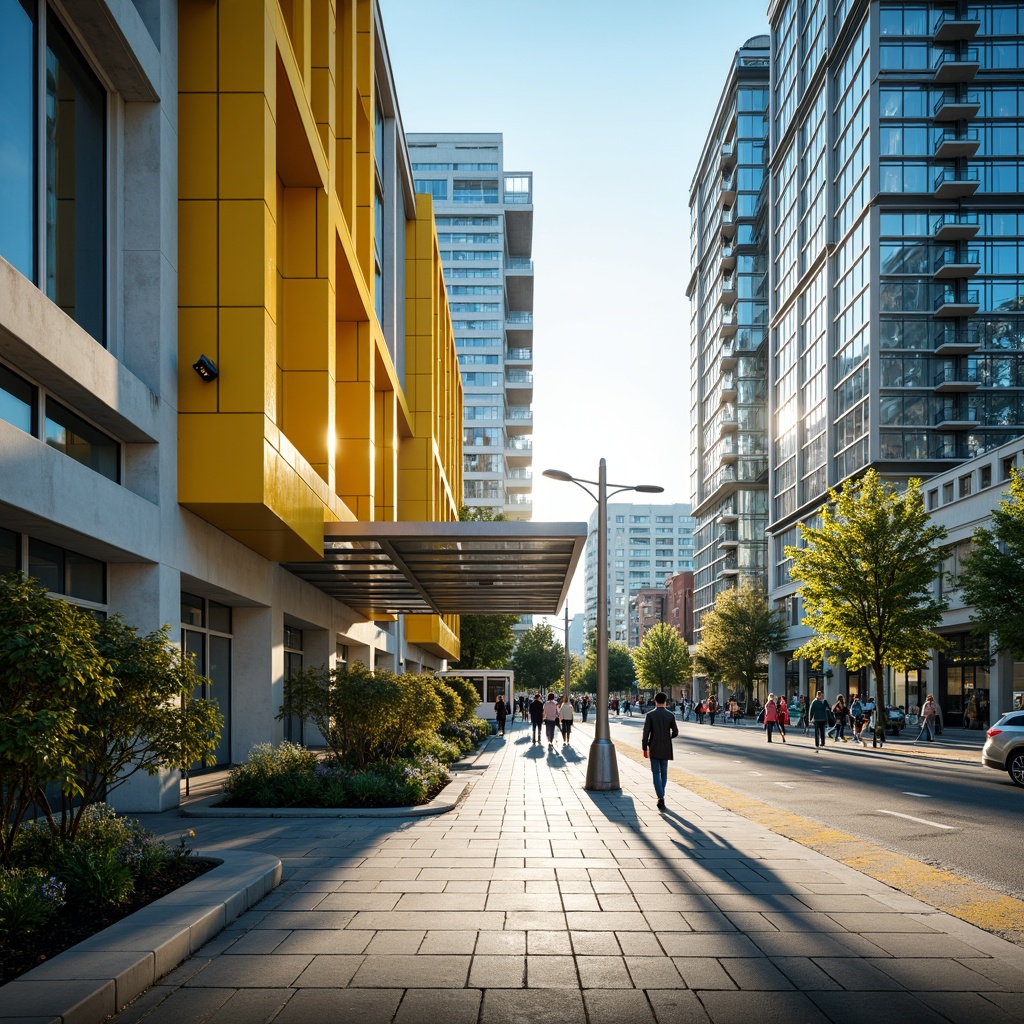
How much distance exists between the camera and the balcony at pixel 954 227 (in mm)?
56500

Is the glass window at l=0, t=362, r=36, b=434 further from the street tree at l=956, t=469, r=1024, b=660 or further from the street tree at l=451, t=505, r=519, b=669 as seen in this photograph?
the street tree at l=451, t=505, r=519, b=669

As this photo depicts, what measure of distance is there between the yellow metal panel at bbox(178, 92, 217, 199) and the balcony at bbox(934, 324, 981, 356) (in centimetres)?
4976

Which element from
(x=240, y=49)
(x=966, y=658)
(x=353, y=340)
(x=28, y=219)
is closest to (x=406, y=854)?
(x=28, y=219)

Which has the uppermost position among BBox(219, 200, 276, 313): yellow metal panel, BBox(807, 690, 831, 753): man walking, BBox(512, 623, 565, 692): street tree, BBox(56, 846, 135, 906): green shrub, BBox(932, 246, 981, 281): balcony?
BBox(932, 246, 981, 281): balcony

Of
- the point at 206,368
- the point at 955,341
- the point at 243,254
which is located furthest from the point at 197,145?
the point at 955,341

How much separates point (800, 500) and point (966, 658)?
91.8 feet

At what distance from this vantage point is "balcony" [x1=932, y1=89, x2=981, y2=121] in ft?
185

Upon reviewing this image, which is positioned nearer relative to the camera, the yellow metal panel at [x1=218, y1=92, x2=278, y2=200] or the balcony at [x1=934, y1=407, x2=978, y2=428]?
the yellow metal panel at [x1=218, y1=92, x2=278, y2=200]

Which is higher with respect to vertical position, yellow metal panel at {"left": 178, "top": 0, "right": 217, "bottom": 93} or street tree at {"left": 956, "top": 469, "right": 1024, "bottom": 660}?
yellow metal panel at {"left": 178, "top": 0, "right": 217, "bottom": 93}

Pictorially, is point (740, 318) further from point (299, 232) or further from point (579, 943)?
point (579, 943)

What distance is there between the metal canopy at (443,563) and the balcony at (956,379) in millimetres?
33993

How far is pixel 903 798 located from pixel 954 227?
46.7 metres

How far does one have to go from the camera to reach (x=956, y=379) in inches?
2259

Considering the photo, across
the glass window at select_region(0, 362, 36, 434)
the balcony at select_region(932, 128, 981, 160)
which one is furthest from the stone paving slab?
the balcony at select_region(932, 128, 981, 160)
